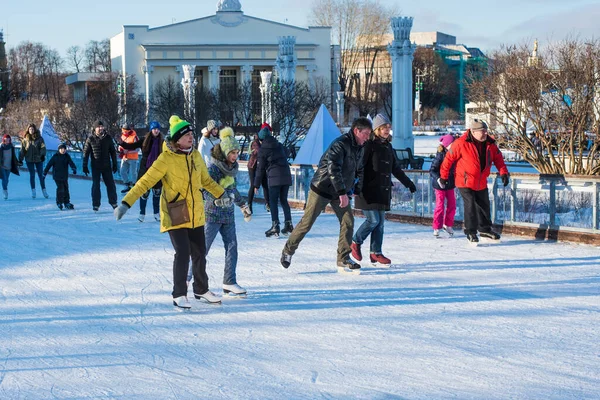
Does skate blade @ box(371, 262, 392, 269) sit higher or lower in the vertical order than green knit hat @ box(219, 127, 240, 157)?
lower

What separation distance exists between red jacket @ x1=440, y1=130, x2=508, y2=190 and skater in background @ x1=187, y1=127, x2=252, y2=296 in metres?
3.51

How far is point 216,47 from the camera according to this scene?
71.4 meters

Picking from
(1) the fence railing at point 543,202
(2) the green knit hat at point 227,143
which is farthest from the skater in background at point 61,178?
(2) the green knit hat at point 227,143

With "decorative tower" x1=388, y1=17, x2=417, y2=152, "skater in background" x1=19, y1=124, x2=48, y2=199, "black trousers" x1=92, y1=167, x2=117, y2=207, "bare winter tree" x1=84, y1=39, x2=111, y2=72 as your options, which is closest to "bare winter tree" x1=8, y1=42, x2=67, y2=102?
"bare winter tree" x1=84, y1=39, x2=111, y2=72

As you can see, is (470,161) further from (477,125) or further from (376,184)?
(376,184)

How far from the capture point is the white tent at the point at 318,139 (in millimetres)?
18797

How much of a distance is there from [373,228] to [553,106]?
27.4ft

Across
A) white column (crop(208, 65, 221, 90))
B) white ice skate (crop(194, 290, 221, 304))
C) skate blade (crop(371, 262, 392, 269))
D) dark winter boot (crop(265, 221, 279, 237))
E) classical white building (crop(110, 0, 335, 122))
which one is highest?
classical white building (crop(110, 0, 335, 122))

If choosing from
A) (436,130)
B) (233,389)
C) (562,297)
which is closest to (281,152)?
(562,297)

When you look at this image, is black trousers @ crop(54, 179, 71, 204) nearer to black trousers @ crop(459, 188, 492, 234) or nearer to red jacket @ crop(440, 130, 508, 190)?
red jacket @ crop(440, 130, 508, 190)

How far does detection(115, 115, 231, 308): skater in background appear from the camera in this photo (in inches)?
261

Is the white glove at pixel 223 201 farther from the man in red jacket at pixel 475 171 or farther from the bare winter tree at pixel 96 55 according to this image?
the bare winter tree at pixel 96 55

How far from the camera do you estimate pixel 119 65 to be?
73562mm

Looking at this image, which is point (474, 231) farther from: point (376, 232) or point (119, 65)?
point (119, 65)
